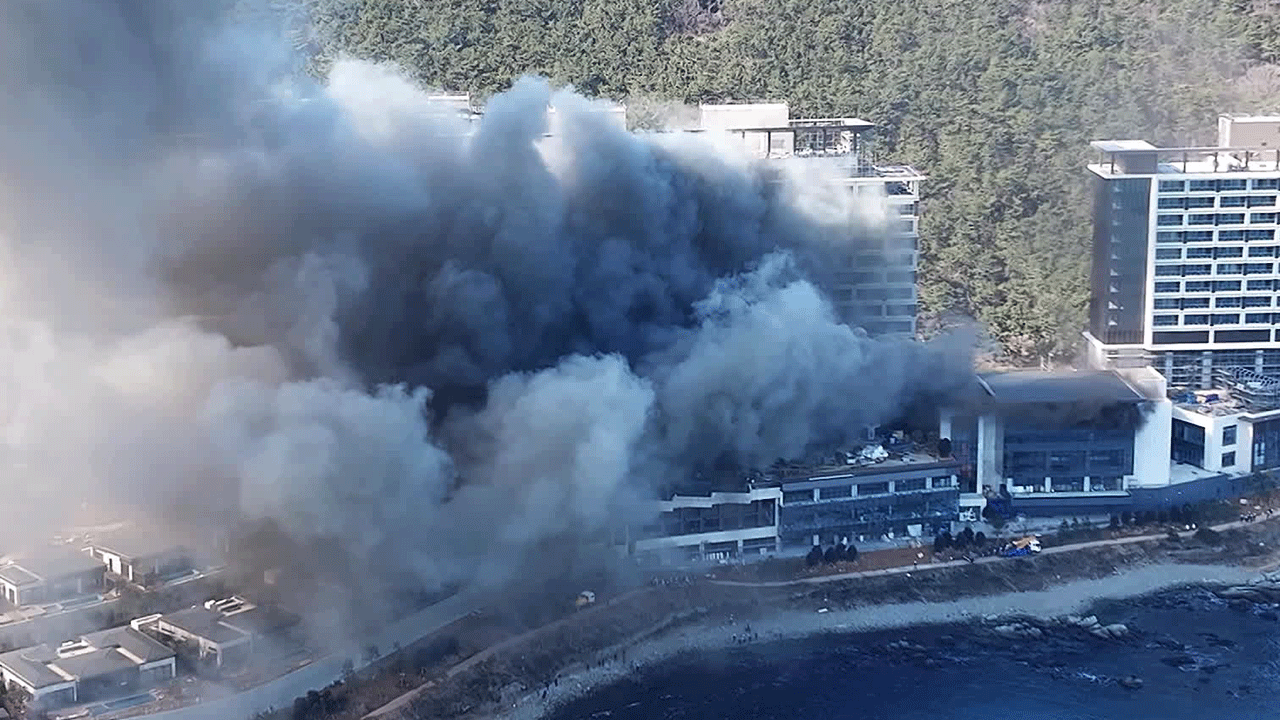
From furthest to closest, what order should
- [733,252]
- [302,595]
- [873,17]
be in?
[873,17], [733,252], [302,595]

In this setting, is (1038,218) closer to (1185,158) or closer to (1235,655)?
(1185,158)

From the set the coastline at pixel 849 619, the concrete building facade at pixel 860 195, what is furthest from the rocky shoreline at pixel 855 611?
the concrete building facade at pixel 860 195

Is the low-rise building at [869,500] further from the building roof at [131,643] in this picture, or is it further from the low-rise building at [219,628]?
the building roof at [131,643]

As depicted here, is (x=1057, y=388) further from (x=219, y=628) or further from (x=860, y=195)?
(x=219, y=628)

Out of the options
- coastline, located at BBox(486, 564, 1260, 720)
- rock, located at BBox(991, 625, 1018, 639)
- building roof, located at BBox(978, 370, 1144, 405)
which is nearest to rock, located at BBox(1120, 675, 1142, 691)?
rock, located at BBox(991, 625, 1018, 639)

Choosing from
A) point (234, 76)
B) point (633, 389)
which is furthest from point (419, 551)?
point (234, 76)
